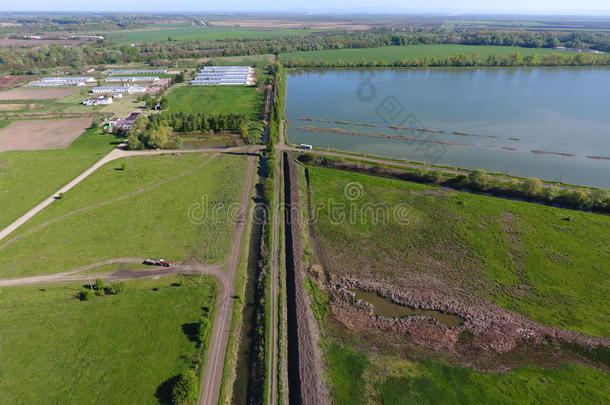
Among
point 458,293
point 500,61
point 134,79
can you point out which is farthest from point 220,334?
point 500,61

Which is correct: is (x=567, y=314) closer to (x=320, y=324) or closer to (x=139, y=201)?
(x=320, y=324)

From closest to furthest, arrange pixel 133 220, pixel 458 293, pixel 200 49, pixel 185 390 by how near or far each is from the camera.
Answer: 1. pixel 185 390
2. pixel 458 293
3. pixel 133 220
4. pixel 200 49

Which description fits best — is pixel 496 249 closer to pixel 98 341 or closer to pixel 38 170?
pixel 98 341

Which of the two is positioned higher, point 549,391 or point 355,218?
point 355,218

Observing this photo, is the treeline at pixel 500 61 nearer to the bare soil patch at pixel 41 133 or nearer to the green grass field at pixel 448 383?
the bare soil patch at pixel 41 133

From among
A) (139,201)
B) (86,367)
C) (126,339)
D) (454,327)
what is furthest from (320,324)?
(139,201)

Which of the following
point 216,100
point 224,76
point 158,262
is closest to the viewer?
point 158,262

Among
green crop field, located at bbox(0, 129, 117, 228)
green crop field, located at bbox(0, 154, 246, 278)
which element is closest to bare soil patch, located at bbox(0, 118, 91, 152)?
green crop field, located at bbox(0, 129, 117, 228)

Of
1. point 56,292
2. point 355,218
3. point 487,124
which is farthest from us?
point 487,124

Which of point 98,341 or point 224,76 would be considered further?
point 224,76
